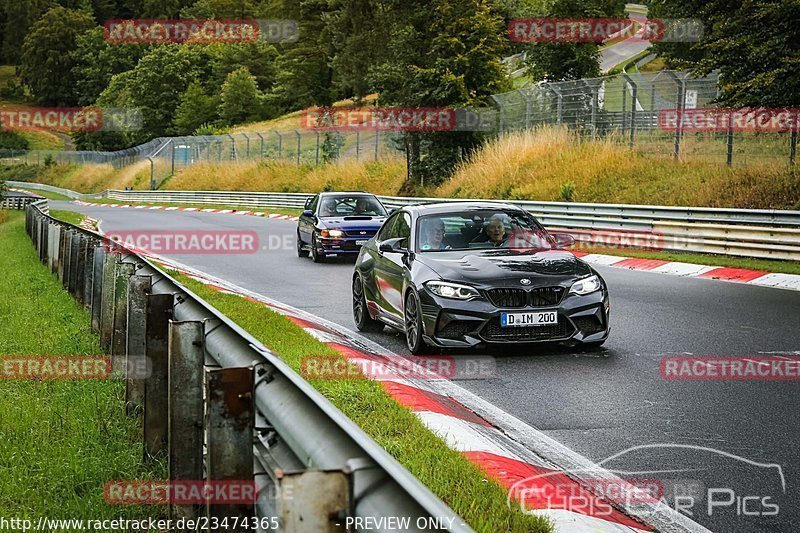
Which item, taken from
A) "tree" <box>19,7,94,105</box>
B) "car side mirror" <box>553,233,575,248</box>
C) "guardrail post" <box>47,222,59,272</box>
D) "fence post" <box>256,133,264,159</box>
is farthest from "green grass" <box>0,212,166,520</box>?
"tree" <box>19,7,94,105</box>

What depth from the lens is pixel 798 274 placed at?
1650cm

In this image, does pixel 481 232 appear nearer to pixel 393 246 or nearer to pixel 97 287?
pixel 393 246

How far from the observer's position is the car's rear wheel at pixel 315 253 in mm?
21766

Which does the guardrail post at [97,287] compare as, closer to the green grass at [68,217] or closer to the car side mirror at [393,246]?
the car side mirror at [393,246]

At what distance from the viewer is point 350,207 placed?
74.5ft

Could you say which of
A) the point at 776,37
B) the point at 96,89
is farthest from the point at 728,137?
the point at 96,89

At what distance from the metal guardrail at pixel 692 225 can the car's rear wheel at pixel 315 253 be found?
5692 millimetres

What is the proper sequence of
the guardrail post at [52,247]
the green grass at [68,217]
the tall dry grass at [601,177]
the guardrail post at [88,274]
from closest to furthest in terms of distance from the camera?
the guardrail post at [88,274] < the guardrail post at [52,247] < the tall dry grass at [601,177] < the green grass at [68,217]

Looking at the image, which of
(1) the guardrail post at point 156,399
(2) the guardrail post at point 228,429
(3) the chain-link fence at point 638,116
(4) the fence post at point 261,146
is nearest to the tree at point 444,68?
(3) the chain-link fence at point 638,116

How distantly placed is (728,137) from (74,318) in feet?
58.5

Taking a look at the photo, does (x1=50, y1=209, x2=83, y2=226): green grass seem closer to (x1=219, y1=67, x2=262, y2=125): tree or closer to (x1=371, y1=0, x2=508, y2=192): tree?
(x1=371, y1=0, x2=508, y2=192): tree

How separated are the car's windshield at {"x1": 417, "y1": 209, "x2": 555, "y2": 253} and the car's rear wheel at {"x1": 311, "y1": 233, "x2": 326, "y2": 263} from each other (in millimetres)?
10878

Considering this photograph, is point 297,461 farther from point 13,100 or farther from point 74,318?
point 13,100

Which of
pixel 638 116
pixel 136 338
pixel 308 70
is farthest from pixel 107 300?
pixel 308 70
